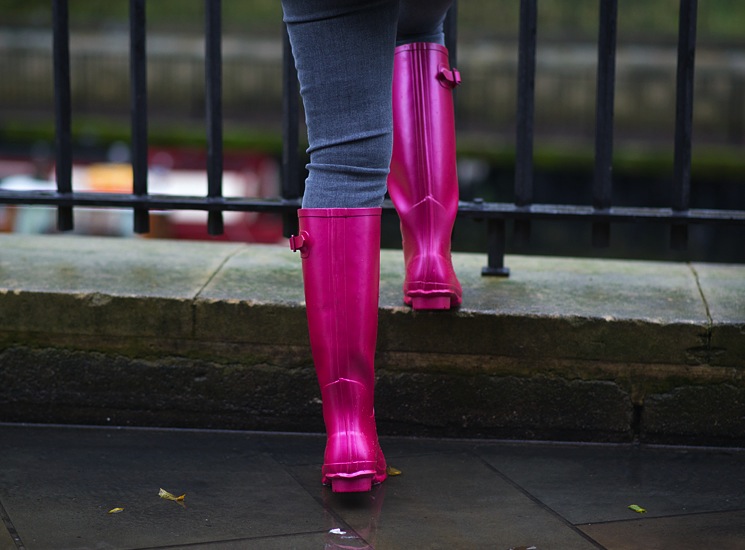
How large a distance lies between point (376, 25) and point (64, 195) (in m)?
1.15

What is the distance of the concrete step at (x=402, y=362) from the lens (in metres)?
2.31

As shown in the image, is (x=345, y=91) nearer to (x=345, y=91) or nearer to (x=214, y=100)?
(x=345, y=91)

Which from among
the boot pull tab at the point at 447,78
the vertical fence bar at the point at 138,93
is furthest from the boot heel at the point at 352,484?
the vertical fence bar at the point at 138,93

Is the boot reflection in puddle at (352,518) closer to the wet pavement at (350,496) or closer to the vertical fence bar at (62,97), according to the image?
the wet pavement at (350,496)

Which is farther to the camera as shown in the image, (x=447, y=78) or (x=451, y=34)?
(x=451, y=34)

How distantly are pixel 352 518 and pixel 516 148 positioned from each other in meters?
1.15

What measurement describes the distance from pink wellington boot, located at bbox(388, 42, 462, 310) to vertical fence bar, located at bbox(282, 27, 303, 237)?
434mm

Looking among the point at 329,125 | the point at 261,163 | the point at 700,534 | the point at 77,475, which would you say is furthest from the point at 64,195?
the point at 261,163

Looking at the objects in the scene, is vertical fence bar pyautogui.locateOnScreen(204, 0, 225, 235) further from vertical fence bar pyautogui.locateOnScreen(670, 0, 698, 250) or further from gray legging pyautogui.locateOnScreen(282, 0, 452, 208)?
vertical fence bar pyautogui.locateOnScreen(670, 0, 698, 250)

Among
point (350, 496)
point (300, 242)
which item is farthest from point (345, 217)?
point (350, 496)

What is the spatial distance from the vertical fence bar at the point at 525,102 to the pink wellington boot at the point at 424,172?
399 mm

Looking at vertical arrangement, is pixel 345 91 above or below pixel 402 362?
above

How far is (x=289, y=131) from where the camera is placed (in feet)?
8.70

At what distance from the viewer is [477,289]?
8.23 ft
